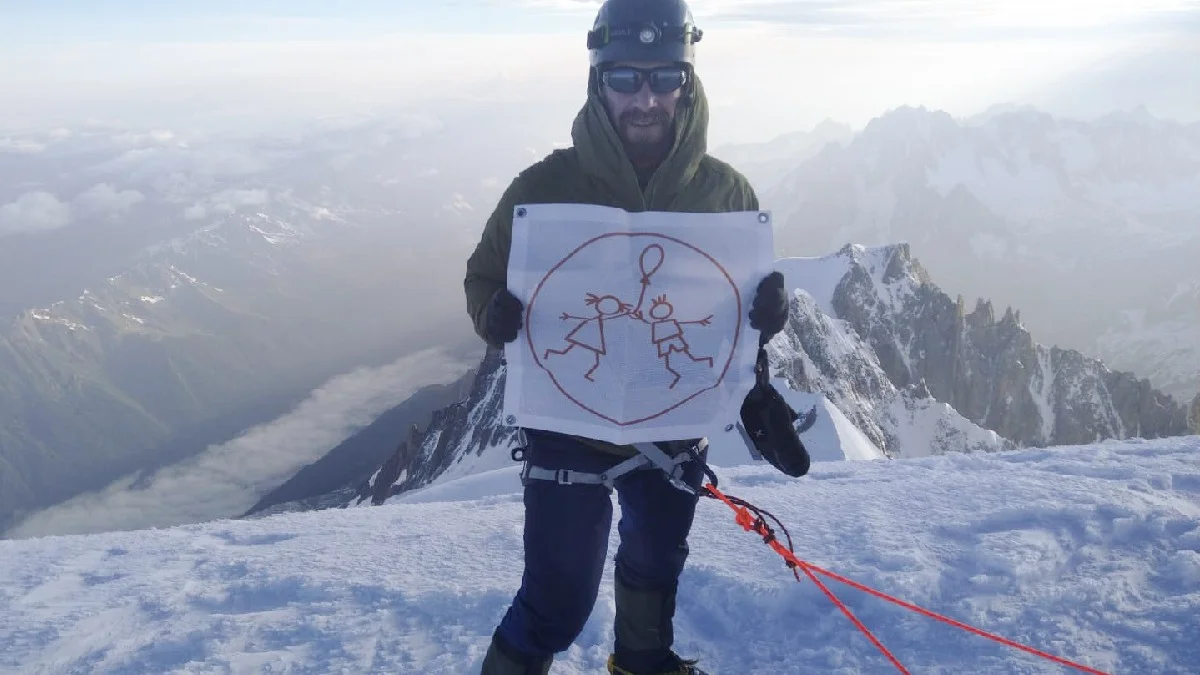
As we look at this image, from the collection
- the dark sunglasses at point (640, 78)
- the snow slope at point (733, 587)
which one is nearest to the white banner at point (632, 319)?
the dark sunglasses at point (640, 78)

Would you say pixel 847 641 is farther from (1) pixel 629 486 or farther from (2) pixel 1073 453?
(2) pixel 1073 453

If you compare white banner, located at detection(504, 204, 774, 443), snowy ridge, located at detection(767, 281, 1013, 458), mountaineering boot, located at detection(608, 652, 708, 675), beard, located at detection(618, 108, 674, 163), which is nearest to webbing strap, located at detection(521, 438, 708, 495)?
white banner, located at detection(504, 204, 774, 443)

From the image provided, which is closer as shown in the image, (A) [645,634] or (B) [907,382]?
(A) [645,634]

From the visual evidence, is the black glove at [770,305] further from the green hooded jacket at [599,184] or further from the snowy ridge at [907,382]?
the snowy ridge at [907,382]

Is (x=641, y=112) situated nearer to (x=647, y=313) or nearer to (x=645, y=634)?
(x=647, y=313)

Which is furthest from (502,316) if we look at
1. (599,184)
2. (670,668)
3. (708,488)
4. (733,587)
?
(733,587)

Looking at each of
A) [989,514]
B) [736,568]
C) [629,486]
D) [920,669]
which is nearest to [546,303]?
[629,486]
